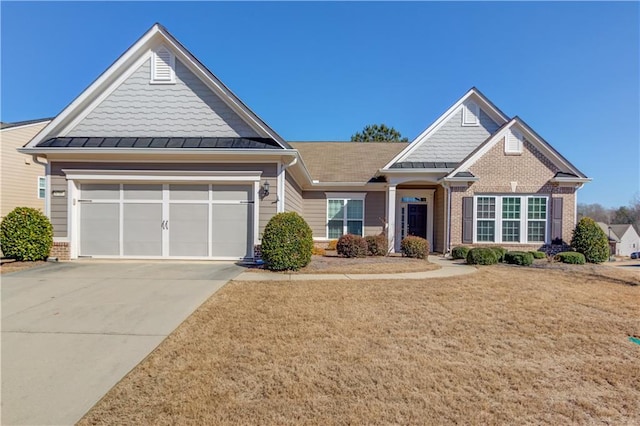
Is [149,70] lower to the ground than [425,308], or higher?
higher

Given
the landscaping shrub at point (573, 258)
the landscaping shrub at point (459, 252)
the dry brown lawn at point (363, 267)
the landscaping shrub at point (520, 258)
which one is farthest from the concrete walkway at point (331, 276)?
the landscaping shrub at point (573, 258)

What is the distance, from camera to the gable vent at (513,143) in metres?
13.0

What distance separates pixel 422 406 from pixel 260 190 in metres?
8.25

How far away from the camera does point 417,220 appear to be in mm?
15727

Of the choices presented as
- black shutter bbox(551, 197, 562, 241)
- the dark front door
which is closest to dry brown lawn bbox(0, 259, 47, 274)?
the dark front door

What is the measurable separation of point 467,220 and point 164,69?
40.4 feet

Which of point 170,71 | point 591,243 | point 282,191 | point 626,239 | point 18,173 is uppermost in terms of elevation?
point 170,71

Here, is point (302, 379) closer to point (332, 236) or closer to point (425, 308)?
point (425, 308)

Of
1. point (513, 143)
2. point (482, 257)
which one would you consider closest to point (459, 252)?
point (482, 257)

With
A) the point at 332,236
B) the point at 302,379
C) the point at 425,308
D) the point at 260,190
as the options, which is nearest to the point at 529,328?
the point at 425,308

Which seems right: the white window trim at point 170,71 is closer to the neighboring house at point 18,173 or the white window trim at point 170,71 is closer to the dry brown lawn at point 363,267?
the dry brown lawn at point 363,267

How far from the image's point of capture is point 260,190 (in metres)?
10.3

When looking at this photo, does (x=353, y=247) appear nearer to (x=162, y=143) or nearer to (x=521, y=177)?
(x=162, y=143)

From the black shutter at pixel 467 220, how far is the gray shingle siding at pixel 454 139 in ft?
7.98
